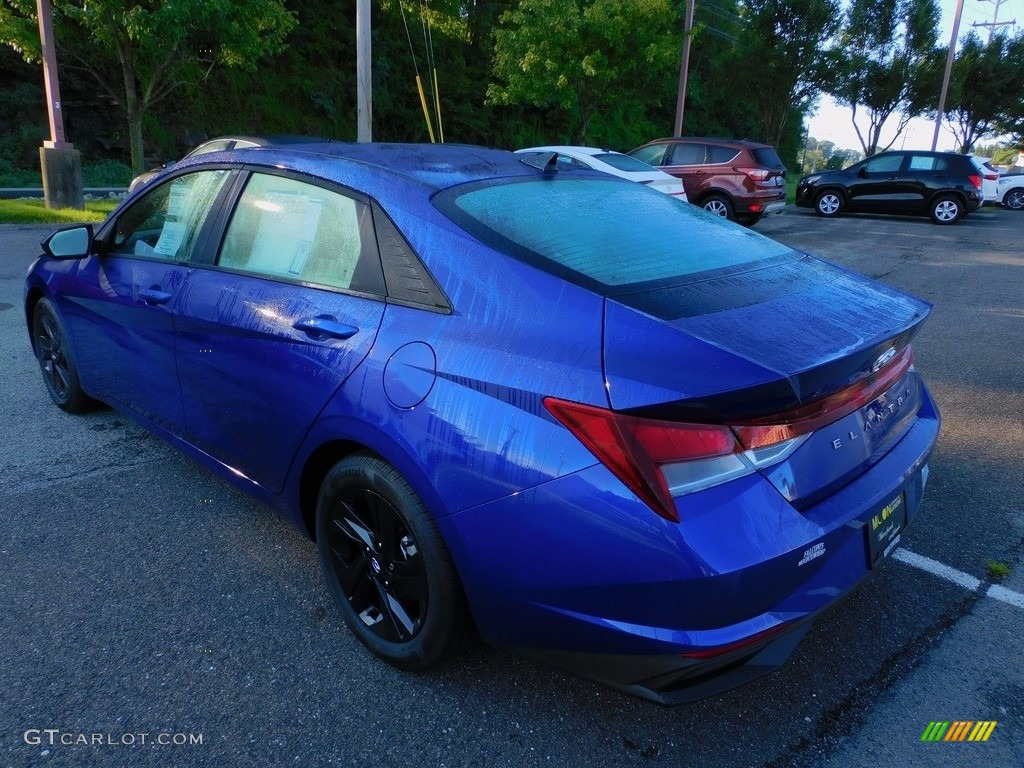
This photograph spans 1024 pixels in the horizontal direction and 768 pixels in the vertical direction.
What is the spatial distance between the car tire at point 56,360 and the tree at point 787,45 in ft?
86.1

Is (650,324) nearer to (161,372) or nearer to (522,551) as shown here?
(522,551)

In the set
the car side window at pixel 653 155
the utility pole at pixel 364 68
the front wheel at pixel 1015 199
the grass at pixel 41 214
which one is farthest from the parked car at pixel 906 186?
the grass at pixel 41 214

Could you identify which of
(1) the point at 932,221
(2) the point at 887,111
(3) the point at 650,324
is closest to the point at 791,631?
(3) the point at 650,324

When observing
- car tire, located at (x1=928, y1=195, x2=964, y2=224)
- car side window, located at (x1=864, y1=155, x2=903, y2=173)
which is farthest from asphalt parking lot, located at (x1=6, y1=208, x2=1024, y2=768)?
car side window, located at (x1=864, y1=155, x2=903, y2=173)

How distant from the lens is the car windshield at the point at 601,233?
237cm

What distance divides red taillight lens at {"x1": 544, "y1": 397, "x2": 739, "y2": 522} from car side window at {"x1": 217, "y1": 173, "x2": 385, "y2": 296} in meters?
0.94

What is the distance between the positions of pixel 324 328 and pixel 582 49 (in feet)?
Result: 62.4

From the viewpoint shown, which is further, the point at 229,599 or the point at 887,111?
the point at 887,111

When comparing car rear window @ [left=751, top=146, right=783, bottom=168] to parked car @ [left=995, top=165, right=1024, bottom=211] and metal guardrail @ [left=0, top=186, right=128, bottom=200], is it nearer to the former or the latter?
parked car @ [left=995, top=165, right=1024, bottom=211]

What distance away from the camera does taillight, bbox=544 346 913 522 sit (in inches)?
73.8

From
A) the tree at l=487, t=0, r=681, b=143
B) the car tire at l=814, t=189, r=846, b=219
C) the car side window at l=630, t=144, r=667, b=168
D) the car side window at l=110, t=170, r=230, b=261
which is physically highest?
the tree at l=487, t=0, r=681, b=143

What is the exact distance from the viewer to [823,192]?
762 inches

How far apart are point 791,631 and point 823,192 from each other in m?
19.3

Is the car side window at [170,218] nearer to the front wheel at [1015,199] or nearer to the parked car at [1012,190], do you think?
the parked car at [1012,190]
